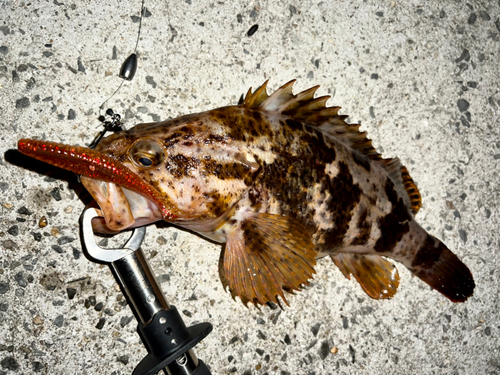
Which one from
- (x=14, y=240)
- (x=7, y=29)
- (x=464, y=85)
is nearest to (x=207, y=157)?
(x=14, y=240)

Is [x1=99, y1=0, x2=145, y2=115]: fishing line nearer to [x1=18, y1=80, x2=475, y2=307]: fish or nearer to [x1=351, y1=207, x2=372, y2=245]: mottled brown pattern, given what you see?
[x1=18, y1=80, x2=475, y2=307]: fish

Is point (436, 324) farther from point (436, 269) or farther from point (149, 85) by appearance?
point (149, 85)

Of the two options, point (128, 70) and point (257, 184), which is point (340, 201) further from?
point (128, 70)

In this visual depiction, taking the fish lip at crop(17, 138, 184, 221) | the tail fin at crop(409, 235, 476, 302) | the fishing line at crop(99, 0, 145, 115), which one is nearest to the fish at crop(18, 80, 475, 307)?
the fish lip at crop(17, 138, 184, 221)

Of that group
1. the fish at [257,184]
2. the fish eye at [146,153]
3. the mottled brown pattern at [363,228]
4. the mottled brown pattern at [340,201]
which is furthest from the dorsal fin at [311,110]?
the fish eye at [146,153]

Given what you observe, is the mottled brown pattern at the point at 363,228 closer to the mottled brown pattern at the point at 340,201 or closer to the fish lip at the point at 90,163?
the mottled brown pattern at the point at 340,201

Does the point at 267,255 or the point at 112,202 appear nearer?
the point at 112,202

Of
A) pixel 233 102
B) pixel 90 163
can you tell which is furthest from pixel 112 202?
pixel 233 102
